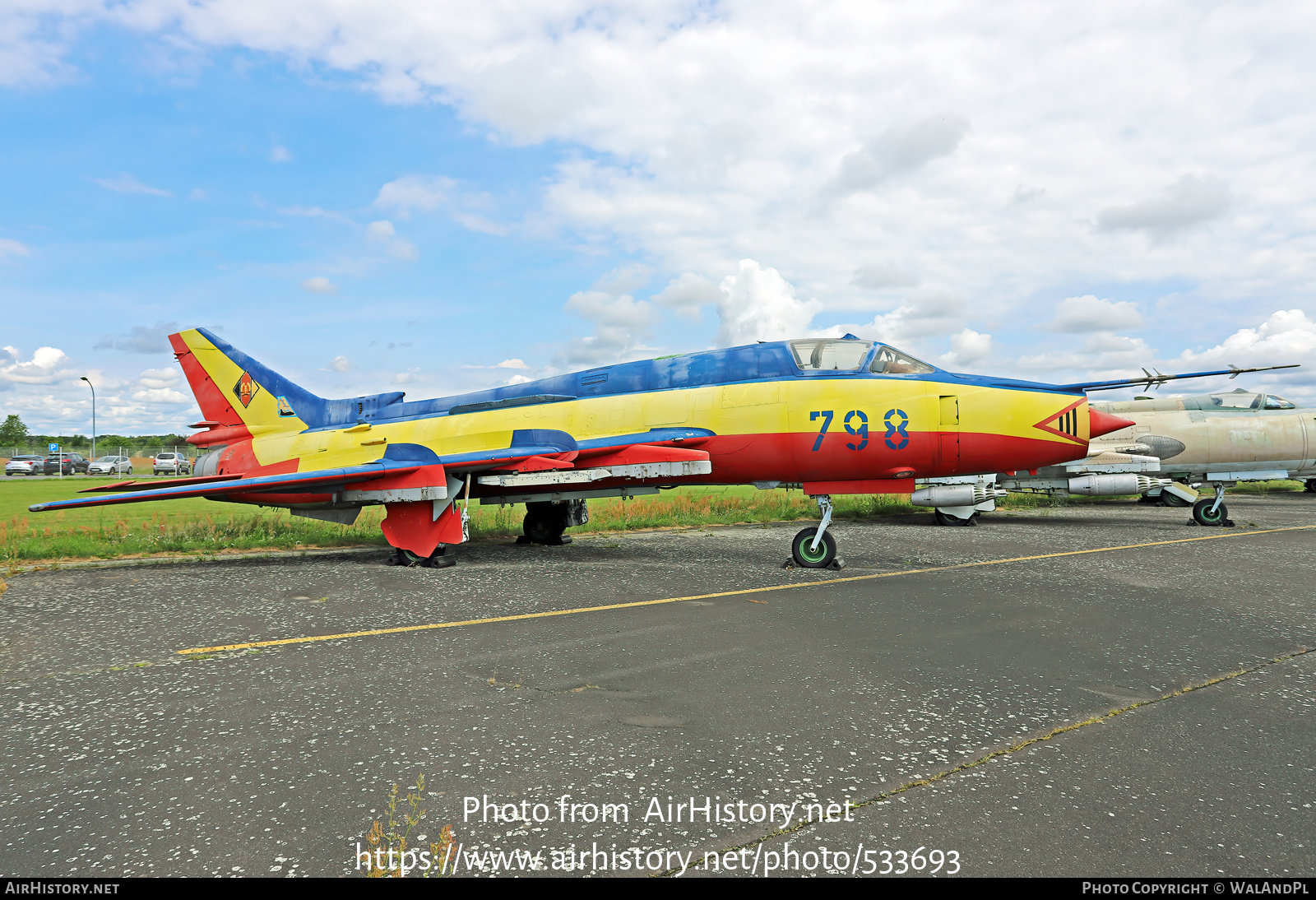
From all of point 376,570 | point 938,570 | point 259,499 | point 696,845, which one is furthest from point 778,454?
point 259,499

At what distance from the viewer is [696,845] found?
235cm

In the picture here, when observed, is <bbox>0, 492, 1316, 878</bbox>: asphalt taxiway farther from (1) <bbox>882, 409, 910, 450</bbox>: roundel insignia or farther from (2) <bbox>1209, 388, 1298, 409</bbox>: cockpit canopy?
(2) <bbox>1209, 388, 1298, 409</bbox>: cockpit canopy

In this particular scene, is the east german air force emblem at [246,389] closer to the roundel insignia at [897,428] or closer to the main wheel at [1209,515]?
the roundel insignia at [897,428]

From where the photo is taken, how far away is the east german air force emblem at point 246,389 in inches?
460

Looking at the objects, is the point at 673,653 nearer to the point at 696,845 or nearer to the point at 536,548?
the point at 696,845

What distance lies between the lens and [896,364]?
27.5 ft

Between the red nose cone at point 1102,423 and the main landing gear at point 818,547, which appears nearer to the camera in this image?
the red nose cone at point 1102,423

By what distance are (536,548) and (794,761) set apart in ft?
27.8

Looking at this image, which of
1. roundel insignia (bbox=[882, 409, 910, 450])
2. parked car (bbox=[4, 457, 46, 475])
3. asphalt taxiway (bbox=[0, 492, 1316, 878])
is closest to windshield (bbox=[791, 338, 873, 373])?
roundel insignia (bbox=[882, 409, 910, 450])

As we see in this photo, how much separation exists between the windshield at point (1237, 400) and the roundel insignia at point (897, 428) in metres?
14.2

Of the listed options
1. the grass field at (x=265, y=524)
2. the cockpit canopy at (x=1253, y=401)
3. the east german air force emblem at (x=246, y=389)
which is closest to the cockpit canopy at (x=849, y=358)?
the grass field at (x=265, y=524)

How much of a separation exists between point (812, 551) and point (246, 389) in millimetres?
10279

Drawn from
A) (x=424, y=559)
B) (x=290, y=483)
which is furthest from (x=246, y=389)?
(x=424, y=559)

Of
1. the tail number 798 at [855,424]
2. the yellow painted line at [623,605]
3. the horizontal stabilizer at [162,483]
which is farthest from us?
the horizontal stabilizer at [162,483]
